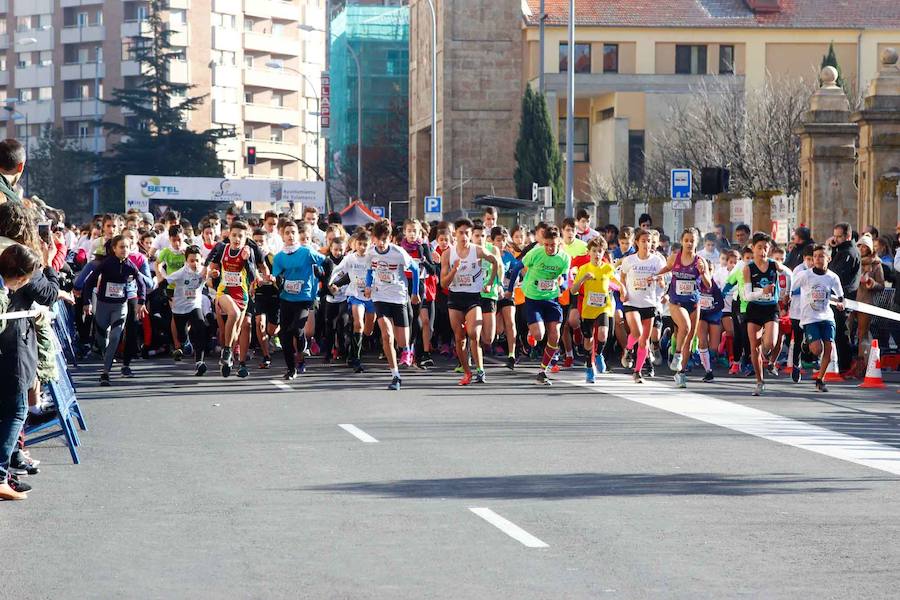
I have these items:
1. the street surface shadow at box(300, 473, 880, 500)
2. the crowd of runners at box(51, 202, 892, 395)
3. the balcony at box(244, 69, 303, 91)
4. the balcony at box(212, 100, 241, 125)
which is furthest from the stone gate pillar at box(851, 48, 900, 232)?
the balcony at box(244, 69, 303, 91)

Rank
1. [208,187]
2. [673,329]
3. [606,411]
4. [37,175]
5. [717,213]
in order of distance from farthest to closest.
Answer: [37,175]
[208,187]
[717,213]
[673,329]
[606,411]

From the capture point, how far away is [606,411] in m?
15.9

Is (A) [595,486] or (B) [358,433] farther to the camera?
(B) [358,433]

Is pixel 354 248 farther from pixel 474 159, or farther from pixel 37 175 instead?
pixel 37 175

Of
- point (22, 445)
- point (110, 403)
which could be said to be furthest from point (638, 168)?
point (22, 445)

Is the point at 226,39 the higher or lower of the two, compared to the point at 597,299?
higher

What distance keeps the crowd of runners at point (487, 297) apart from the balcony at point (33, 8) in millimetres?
102821

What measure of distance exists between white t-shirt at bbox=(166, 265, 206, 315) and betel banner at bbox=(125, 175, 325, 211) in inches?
1632

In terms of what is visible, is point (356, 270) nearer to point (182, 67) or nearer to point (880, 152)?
point (880, 152)

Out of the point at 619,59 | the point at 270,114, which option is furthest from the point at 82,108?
the point at 619,59

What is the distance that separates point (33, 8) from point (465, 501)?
4654 inches

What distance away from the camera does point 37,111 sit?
4796 inches

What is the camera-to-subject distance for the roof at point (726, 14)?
75.8m

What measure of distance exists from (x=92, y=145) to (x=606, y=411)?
105 m
